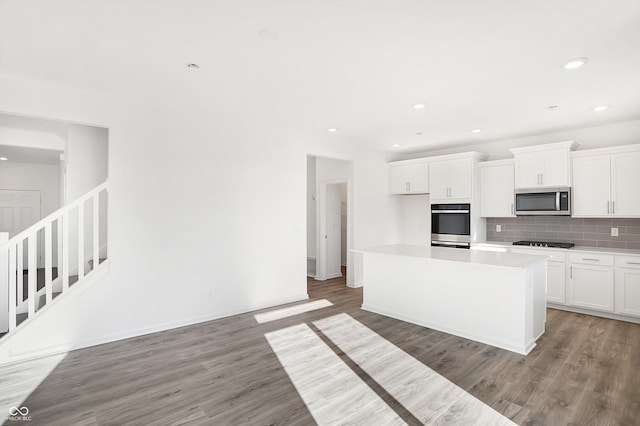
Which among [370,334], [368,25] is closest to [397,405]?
[370,334]

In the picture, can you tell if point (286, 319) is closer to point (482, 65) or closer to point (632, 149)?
point (482, 65)

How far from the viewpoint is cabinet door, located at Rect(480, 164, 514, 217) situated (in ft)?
17.7

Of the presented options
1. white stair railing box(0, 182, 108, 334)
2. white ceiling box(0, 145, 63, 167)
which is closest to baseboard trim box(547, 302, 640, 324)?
white stair railing box(0, 182, 108, 334)

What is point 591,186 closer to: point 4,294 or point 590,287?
point 590,287

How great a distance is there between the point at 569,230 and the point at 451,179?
6.20ft

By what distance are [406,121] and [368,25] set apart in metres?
2.52

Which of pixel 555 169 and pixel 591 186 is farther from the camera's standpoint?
pixel 555 169

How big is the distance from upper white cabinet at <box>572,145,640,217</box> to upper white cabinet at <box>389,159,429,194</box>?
2263 mm

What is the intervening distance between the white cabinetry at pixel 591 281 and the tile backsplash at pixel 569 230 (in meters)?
0.62

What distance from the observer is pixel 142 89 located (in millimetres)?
3461

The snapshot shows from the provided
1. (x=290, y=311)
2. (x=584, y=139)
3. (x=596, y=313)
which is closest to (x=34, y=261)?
(x=290, y=311)

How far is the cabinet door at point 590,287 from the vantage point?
4312 mm

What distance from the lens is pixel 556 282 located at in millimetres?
4727

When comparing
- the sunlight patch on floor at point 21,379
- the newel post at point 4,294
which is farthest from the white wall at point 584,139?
the newel post at point 4,294
